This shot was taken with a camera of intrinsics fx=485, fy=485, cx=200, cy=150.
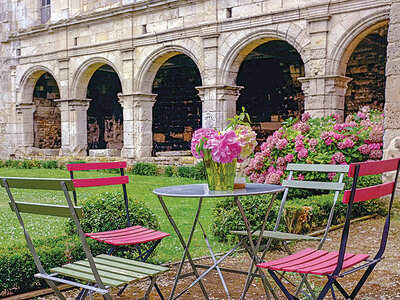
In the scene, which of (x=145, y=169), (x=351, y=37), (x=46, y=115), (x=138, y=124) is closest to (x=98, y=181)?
(x=351, y=37)

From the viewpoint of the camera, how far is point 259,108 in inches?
616

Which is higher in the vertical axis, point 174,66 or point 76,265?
point 174,66

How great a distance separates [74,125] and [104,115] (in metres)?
4.44

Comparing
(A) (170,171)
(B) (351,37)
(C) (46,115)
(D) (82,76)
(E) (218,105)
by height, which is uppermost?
(B) (351,37)

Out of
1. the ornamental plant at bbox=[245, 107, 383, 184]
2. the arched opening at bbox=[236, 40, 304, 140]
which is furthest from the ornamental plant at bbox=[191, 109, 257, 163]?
the arched opening at bbox=[236, 40, 304, 140]

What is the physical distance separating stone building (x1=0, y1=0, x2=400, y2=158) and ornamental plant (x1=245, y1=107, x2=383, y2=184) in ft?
3.71

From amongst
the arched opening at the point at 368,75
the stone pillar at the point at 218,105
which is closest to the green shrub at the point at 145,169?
the stone pillar at the point at 218,105

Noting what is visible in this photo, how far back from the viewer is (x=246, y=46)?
1118 centimetres

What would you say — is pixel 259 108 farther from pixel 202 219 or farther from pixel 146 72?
pixel 202 219

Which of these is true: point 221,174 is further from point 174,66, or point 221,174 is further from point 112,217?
point 174,66

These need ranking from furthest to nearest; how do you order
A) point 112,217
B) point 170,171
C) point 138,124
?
point 138,124 < point 170,171 < point 112,217

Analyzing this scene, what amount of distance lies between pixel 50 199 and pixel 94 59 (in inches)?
274

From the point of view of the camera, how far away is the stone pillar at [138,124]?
44.0ft

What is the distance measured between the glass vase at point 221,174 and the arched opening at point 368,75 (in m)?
10.5
